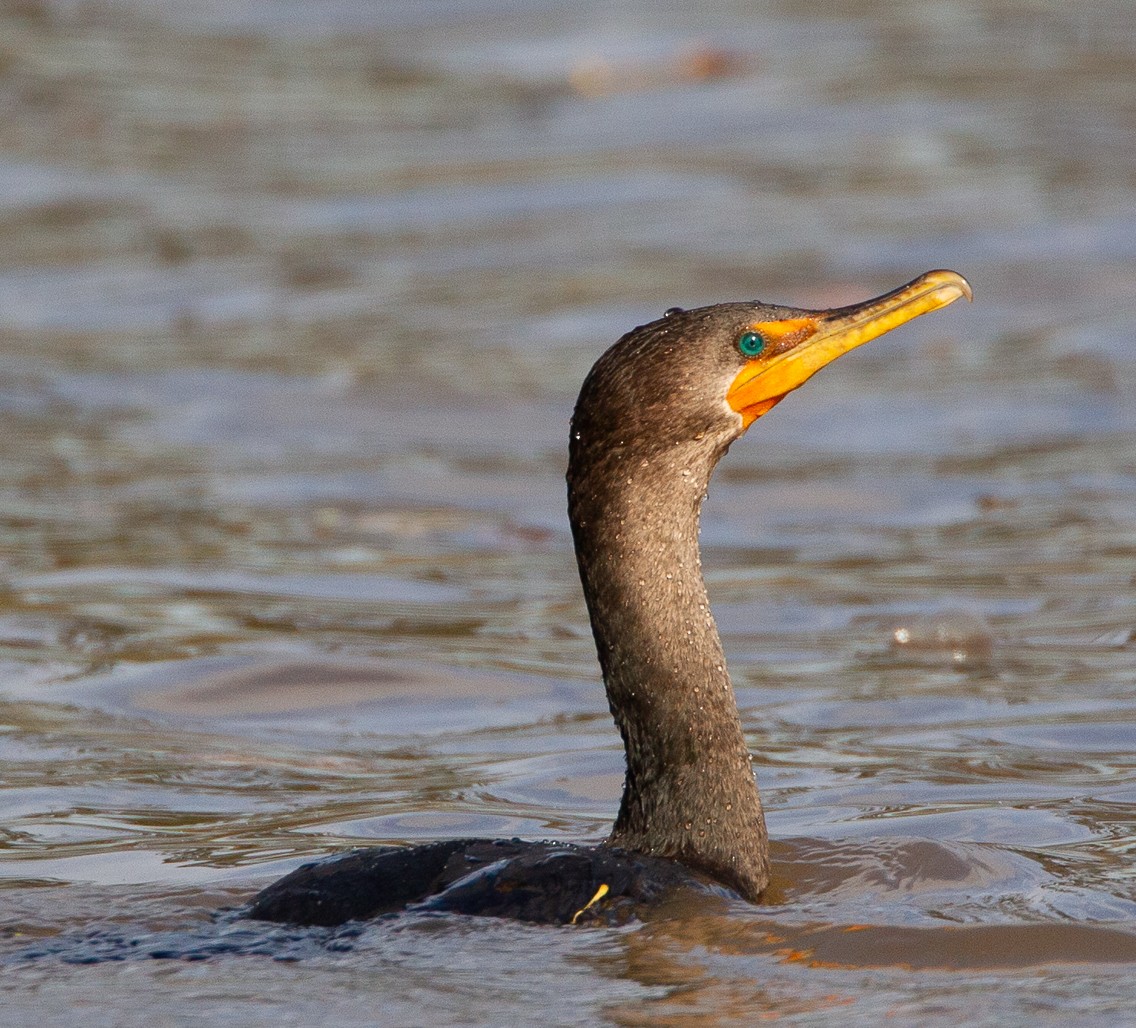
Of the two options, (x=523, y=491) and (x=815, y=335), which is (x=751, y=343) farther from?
(x=523, y=491)

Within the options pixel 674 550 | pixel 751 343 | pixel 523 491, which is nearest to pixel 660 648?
pixel 674 550

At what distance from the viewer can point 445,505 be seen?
9523 mm

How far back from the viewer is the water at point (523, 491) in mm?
4895

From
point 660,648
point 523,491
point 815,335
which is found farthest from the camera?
point 523,491

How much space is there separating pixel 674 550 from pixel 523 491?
4440mm

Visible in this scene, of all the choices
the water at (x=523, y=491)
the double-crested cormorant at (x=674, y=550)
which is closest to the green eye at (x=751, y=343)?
the double-crested cormorant at (x=674, y=550)

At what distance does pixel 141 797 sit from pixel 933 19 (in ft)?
41.9

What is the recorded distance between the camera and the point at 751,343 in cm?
537

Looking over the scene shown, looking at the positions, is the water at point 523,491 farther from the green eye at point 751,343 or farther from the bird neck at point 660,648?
the green eye at point 751,343

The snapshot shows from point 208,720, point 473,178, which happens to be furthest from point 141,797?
point 473,178

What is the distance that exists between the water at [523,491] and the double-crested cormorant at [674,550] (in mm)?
280

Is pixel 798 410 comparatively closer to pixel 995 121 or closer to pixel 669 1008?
pixel 995 121

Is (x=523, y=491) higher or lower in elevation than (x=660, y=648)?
higher

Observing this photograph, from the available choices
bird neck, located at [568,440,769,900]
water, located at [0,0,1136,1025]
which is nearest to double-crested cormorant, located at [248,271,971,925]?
bird neck, located at [568,440,769,900]
